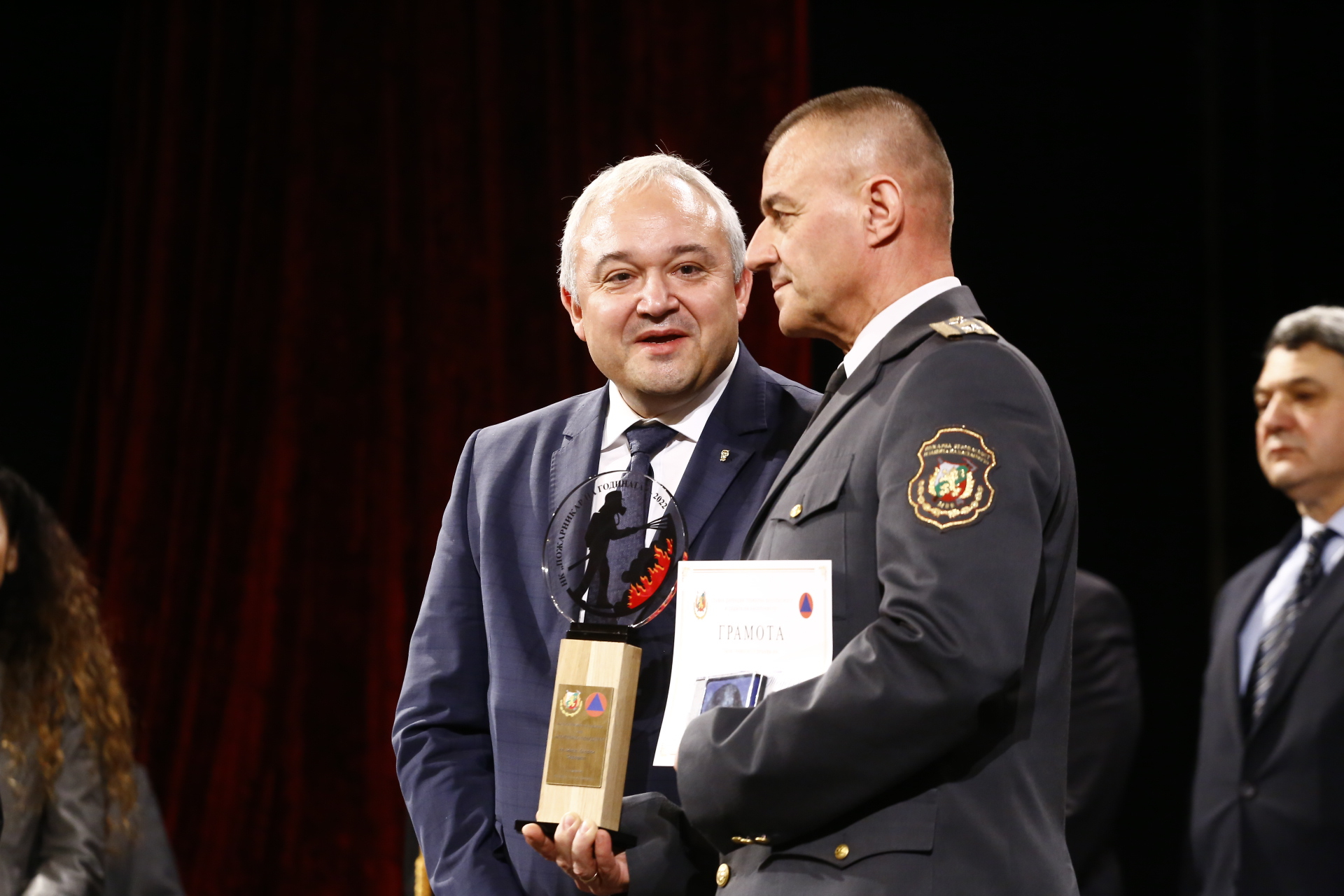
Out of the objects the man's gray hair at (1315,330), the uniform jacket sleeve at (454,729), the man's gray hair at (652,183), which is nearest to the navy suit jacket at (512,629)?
the uniform jacket sleeve at (454,729)

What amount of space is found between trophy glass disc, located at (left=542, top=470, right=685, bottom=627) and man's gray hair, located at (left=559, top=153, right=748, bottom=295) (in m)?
0.50

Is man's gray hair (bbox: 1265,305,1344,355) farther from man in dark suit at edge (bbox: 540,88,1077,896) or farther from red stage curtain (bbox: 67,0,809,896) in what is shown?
man in dark suit at edge (bbox: 540,88,1077,896)

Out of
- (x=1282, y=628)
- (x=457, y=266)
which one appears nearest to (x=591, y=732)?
(x=1282, y=628)

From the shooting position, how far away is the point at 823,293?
5.91 feet

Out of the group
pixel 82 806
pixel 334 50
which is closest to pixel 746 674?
pixel 82 806

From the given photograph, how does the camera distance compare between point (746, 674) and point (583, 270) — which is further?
point (583, 270)

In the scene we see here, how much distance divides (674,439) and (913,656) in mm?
856

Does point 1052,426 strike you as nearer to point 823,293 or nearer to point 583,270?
point 823,293

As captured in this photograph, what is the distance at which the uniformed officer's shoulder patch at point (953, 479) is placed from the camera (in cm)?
149

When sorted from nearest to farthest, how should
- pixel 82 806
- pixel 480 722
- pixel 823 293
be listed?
pixel 823 293 < pixel 480 722 < pixel 82 806

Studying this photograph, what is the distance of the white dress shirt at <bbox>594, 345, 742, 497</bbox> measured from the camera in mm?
2211

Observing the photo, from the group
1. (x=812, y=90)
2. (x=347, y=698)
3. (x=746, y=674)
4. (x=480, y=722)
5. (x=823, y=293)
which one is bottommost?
(x=347, y=698)

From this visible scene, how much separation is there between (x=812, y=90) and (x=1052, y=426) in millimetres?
3094

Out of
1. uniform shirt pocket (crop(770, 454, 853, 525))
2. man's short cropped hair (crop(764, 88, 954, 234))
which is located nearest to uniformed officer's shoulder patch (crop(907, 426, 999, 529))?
uniform shirt pocket (crop(770, 454, 853, 525))
